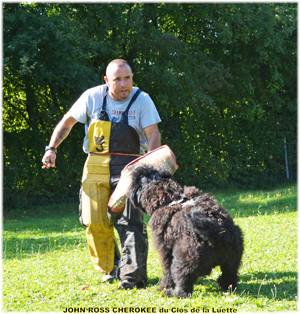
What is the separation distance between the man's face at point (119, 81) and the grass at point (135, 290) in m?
2.19

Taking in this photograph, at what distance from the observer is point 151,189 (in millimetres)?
3918

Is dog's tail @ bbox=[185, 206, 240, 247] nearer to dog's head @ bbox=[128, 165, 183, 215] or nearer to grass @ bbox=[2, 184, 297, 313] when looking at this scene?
dog's head @ bbox=[128, 165, 183, 215]

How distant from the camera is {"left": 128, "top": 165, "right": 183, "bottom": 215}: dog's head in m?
3.89

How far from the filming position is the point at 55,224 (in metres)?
11.2

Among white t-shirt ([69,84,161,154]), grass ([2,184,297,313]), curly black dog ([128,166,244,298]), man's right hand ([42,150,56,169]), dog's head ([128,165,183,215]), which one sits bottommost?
grass ([2,184,297,313])

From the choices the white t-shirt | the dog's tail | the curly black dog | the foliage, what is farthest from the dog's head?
the foliage

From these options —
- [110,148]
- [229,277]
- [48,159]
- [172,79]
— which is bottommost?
[229,277]

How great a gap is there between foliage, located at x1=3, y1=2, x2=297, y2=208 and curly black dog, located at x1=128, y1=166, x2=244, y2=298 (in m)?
8.82

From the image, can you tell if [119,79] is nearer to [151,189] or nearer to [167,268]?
[151,189]

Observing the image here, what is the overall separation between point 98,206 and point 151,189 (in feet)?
2.84

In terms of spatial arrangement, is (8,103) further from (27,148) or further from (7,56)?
(7,56)

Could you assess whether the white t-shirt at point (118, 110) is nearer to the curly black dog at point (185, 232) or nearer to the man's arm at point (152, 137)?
the man's arm at point (152, 137)

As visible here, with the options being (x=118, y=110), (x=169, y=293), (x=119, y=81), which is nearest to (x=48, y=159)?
(x=118, y=110)

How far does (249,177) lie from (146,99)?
47.7 ft
